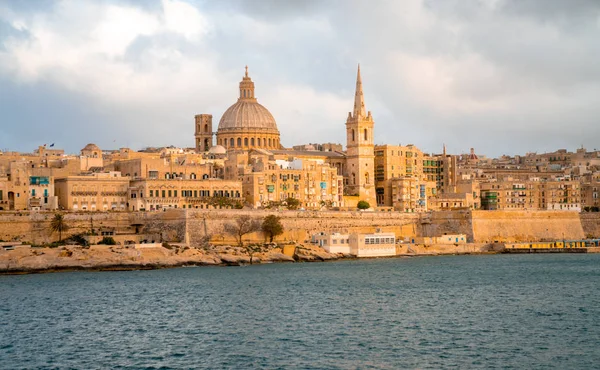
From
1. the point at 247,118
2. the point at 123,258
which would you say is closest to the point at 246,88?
the point at 247,118

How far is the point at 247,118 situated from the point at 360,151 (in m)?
10.2

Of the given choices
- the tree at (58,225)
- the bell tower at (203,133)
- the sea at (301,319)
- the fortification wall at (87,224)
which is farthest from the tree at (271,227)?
the bell tower at (203,133)

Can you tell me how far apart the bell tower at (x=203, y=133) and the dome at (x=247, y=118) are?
277 cm

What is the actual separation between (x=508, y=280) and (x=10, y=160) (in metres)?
37.6

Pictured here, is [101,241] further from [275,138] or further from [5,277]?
[275,138]

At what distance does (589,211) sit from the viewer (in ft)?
297

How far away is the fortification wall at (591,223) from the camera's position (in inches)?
3270

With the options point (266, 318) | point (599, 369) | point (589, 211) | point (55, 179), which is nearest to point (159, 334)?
point (266, 318)

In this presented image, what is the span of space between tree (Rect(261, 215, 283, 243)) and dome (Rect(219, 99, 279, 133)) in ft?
71.9

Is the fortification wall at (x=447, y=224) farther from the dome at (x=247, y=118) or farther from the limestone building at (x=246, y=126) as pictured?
the dome at (x=247, y=118)

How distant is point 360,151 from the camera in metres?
85.2

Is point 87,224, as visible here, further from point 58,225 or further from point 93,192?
point 93,192

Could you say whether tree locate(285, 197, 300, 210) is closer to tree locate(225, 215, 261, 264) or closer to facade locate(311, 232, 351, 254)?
tree locate(225, 215, 261, 264)

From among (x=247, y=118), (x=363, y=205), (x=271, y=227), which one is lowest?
(x=271, y=227)
